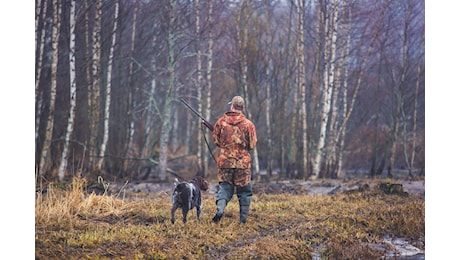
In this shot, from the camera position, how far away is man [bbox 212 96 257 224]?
310 inches

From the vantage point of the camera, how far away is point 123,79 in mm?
16922

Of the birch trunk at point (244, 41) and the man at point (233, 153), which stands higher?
the birch trunk at point (244, 41)

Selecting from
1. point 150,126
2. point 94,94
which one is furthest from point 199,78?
point 94,94

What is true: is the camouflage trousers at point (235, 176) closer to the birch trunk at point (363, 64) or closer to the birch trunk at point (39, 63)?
the birch trunk at point (39, 63)

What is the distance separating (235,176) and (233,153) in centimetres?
30

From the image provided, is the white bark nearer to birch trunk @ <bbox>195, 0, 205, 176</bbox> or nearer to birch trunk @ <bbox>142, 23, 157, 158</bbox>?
birch trunk @ <bbox>195, 0, 205, 176</bbox>

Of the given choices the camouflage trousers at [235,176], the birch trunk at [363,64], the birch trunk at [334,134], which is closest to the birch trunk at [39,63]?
the camouflage trousers at [235,176]

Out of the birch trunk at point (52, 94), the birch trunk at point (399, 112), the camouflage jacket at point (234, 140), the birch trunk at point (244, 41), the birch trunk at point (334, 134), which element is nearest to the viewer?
the camouflage jacket at point (234, 140)

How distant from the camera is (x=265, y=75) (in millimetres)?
15516

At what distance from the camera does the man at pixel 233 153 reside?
7863mm

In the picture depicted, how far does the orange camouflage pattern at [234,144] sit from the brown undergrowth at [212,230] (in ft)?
2.17

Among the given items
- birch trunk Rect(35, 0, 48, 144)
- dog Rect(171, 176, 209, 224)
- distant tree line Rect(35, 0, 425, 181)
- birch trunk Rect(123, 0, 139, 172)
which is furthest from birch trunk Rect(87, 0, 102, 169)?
dog Rect(171, 176, 209, 224)

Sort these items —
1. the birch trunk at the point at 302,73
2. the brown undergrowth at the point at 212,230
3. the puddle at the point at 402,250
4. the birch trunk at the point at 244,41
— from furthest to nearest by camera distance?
1. the birch trunk at the point at 302,73
2. the birch trunk at the point at 244,41
3. the puddle at the point at 402,250
4. the brown undergrowth at the point at 212,230

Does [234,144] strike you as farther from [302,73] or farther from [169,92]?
[302,73]
